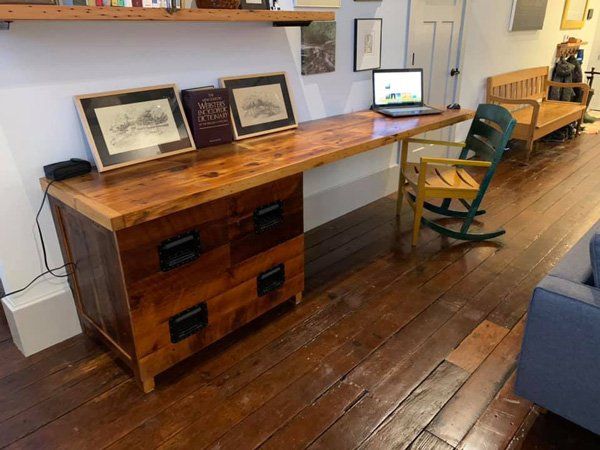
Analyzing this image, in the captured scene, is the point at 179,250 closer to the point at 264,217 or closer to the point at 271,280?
the point at 264,217

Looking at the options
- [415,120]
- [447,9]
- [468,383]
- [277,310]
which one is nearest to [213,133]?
[277,310]

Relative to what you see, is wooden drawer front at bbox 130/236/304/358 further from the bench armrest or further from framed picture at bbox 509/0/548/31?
the bench armrest

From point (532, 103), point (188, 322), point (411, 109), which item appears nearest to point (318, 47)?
point (411, 109)

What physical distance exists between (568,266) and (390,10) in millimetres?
2319

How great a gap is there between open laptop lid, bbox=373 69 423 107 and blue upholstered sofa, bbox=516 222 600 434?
188cm

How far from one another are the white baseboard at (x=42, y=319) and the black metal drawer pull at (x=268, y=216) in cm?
90

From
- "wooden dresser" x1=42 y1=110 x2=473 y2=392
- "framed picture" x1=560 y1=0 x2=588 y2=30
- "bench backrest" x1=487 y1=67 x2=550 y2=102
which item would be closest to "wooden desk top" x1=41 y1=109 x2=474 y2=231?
"wooden dresser" x1=42 y1=110 x2=473 y2=392

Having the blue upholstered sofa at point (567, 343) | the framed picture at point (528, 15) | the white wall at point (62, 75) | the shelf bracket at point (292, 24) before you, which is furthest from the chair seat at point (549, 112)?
the blue upholstered sofa at point (567, 343)

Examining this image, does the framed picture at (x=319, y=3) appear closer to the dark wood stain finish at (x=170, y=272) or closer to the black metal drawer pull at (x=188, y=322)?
the dark wood stain finish at (x=170, y=272)

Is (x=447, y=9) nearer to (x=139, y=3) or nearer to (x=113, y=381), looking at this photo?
(x=139, y=3)

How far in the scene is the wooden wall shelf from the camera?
1.45 m

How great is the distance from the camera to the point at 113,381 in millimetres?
1883

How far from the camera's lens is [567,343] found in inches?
57.4

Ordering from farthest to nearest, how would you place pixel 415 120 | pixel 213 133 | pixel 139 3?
pixel 415 120
pixel 213 133
pixel 139 3
